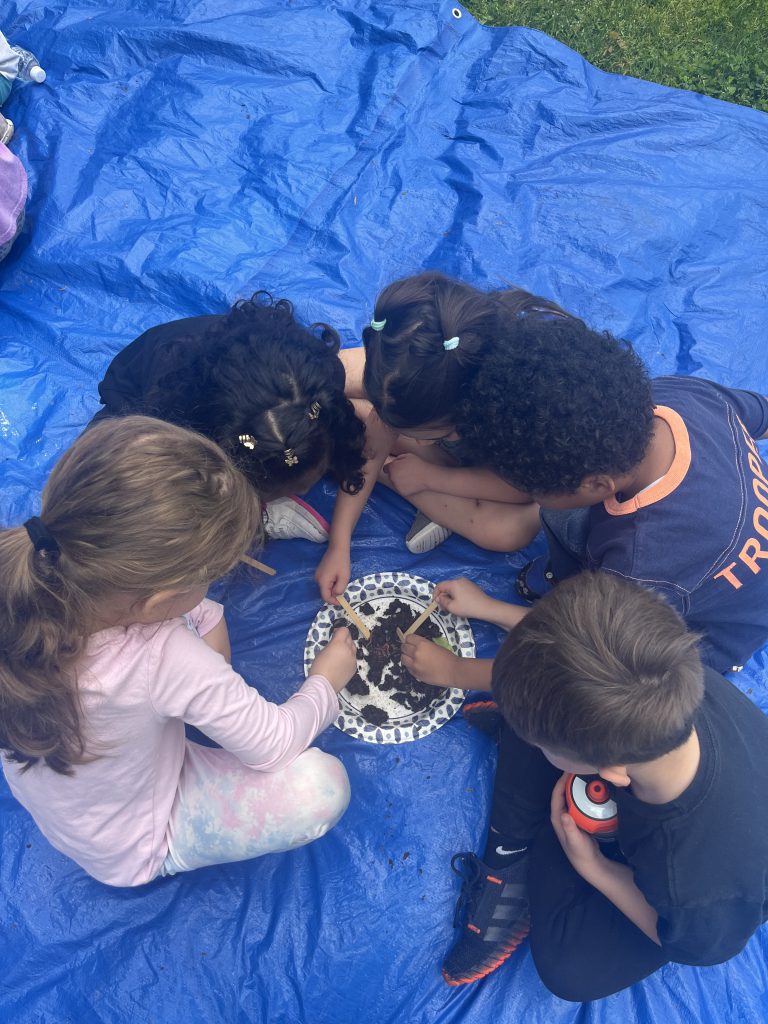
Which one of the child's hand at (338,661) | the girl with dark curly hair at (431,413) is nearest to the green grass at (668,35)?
the girl with dark curly hair at (431,413)

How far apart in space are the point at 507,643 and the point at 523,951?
2.55ft

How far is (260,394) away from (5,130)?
1.67m

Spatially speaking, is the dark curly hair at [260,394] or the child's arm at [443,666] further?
the child's arm at [443,666]

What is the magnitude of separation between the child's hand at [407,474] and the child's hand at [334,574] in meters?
0.23

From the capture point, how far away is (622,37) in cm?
282

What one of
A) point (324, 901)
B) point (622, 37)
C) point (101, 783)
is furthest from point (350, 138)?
point (324, 901)

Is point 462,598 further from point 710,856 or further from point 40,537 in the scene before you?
point 40,537

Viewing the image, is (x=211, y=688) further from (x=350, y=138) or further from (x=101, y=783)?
(x=350, y=138)

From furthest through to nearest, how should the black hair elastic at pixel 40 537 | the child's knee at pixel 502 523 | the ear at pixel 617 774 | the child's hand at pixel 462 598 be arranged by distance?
the child's knee at pixel 502 523, the child's hand at pixel 462 598, the ear at pixel 617 774, the black hair elastic at pixel 40 537

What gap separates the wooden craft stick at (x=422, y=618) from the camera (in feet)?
5.41

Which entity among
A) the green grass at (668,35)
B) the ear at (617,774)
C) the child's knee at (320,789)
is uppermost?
the green grass at (668,35)

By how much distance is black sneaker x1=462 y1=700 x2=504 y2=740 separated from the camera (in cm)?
157

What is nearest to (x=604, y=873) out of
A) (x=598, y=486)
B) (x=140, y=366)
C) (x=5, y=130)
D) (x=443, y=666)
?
(x=443, y=666)

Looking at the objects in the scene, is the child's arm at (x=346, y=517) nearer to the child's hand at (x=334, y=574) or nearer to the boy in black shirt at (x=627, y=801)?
the child's hand at (x=334, y=574)
